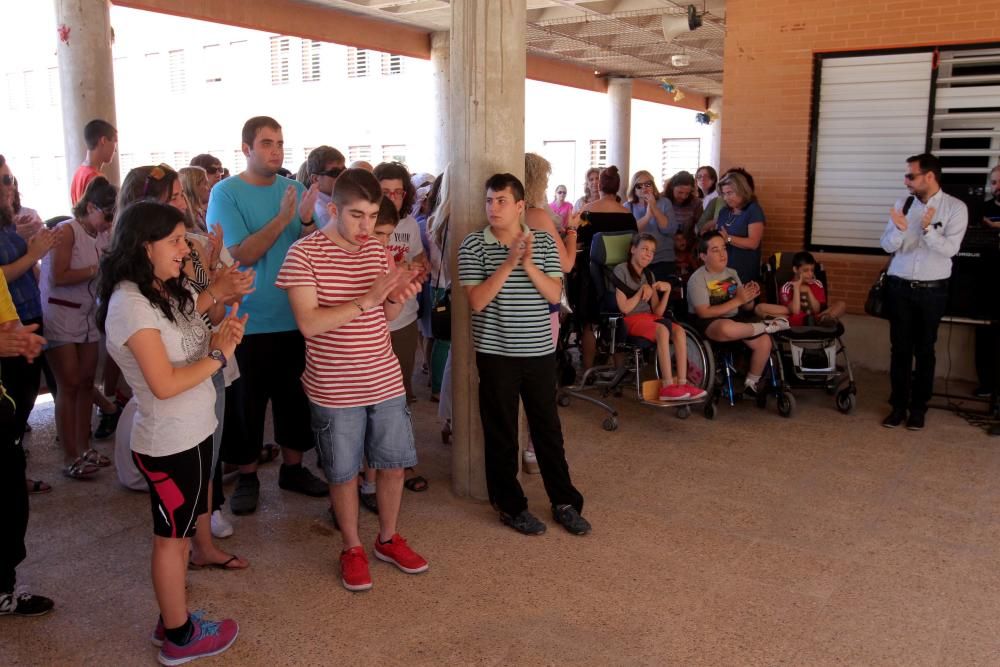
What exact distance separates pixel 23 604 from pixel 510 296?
2346 mm

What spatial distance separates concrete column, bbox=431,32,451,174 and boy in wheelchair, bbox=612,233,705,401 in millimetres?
8489

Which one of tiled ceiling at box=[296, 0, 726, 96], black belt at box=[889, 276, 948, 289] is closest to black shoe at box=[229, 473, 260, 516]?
black belt at box=[889, 276, 948, 289]

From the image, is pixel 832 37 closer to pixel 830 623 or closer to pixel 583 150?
pixel 830 623

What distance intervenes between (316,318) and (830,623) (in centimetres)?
233

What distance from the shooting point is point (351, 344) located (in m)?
3.43

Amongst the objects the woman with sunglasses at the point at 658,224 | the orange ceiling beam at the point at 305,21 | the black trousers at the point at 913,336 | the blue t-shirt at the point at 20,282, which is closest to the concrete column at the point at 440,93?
the orange ceiling beam at the point at 305,21

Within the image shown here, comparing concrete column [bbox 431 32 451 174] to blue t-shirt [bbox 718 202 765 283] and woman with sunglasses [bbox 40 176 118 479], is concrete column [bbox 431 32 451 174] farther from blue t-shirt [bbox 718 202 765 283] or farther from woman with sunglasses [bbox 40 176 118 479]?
woman with sunglasses [bbox 40 176 118 479]

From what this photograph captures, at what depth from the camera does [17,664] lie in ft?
9.86

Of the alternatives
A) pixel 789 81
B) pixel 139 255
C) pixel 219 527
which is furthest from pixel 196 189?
pixel 789 81

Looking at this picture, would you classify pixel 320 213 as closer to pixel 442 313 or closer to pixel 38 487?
pixel 442 313

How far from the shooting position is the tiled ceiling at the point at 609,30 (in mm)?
12648

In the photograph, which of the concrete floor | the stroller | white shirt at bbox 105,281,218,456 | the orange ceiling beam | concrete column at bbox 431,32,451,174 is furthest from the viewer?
concrete column at bbox 431,32,451,174

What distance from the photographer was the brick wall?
7.27m

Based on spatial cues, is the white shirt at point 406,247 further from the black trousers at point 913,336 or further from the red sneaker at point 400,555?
the black trousers at point 913,336
